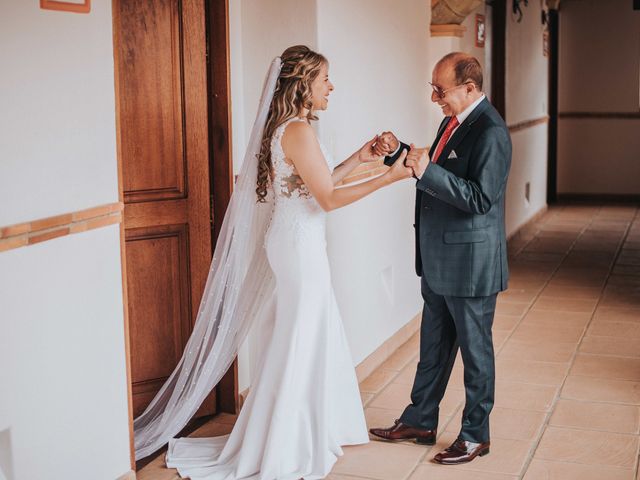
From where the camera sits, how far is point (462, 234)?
3.71 m

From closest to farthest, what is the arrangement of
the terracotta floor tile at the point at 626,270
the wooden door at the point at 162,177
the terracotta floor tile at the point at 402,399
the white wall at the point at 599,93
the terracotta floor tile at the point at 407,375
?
the wooden door at the point at 162,177 → the terracotta floor tile at the point at 402,399 → the terracotta floor tile at the point at 407,375 → the terracotta floor tile at the point at 626,270 → the white wall at the point at 599,93

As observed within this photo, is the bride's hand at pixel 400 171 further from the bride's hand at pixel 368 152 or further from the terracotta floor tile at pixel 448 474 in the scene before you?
the terracotta floor tile at pixel 448 474

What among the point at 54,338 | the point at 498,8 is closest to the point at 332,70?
the point at 54,338

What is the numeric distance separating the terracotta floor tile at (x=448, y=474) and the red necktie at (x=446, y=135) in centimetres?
129

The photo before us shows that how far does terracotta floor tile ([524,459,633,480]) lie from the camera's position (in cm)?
373

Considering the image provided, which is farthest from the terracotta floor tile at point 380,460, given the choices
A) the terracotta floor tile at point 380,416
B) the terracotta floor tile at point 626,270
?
the terracotta floor tile at point 626,270

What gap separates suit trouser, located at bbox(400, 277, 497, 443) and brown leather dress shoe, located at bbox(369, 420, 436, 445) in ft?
0.08

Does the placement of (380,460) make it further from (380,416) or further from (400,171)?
(400,171)

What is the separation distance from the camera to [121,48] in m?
3.91

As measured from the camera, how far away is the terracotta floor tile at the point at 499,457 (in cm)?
383


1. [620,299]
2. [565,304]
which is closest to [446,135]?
[565,304]

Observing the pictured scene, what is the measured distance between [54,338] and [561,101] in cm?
1062

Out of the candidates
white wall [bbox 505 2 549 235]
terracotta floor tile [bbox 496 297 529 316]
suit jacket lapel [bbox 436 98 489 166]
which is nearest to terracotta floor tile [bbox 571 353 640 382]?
terracotta floor tile [bbox 496 297 529 316]

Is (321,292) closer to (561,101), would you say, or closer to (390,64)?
(390,64)
